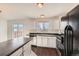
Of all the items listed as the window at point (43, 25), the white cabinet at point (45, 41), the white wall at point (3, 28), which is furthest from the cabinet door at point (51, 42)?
the white wall at point (3, 28)

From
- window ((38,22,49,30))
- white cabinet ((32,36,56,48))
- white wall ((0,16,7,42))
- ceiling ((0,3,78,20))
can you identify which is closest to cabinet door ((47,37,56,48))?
white cabinet ((32,36,56,48))

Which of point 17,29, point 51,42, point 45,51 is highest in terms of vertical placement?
point 17,29

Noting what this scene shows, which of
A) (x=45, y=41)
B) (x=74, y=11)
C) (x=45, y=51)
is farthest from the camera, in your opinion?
(x=45, y=41)

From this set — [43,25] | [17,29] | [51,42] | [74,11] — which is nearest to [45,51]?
[51,42]

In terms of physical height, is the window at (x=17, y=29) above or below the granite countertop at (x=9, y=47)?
above

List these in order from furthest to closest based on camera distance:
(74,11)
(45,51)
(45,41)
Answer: (45,41) < (45,51) < (74,11)

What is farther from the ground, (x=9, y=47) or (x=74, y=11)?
(x=74, y=11)

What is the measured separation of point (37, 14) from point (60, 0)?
0.36 meters

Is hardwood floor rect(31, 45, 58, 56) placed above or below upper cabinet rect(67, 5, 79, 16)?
below

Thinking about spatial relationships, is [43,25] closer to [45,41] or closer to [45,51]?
[45,41]

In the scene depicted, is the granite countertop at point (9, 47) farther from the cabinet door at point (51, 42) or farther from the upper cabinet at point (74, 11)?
the upper cabinet at point (74, 11)

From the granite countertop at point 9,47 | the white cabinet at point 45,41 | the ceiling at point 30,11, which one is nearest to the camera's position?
the granite countertop at point 9,47

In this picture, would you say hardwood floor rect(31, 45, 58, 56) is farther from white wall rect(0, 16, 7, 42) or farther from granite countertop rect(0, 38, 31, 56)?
white wall rect(0, 16, 7, 42)

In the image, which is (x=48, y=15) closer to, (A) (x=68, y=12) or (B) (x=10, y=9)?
(A) (x=68, y=12)
